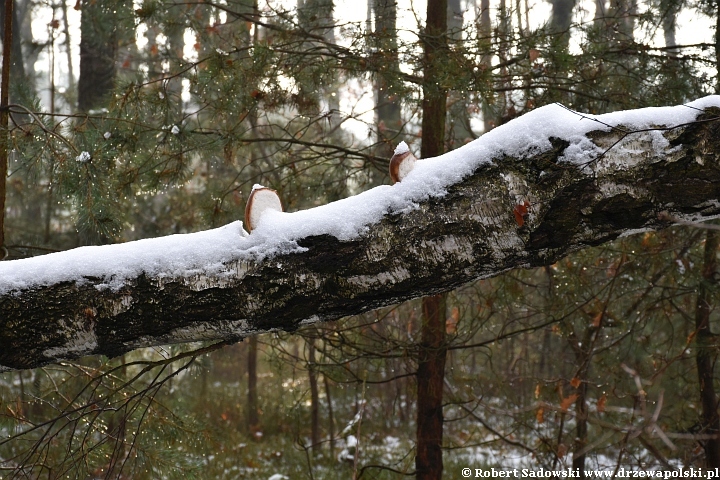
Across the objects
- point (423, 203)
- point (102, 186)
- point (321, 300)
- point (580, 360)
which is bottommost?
point (580, 360)

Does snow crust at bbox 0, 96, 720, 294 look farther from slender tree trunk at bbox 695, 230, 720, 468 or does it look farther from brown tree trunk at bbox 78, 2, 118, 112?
brown tree trunk at bbox 78, 2, 118, 112

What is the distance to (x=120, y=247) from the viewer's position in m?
1.53

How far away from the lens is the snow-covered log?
143 cm

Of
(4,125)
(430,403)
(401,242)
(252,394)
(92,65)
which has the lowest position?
(252,394)

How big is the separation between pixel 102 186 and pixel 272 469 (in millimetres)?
5321

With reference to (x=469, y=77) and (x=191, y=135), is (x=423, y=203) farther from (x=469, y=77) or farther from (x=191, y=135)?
(x=191, y=135)

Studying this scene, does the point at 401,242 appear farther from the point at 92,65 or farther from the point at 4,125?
the point at 92,65

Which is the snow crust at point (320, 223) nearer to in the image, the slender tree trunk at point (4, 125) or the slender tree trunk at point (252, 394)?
the slender tree trunk at point (4, 125)

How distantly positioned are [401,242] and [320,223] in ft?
0.73

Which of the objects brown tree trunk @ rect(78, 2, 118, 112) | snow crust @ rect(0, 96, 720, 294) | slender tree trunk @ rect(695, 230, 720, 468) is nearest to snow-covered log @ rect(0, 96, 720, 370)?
snow crust @ rect(0, 96, 720, 294)

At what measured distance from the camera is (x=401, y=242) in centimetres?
145

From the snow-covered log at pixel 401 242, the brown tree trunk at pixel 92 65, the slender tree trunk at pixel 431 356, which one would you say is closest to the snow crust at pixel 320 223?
the snow-covered log at pixel 401 242

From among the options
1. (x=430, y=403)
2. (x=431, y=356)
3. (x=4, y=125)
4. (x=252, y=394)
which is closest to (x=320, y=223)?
(x=4, y=125)

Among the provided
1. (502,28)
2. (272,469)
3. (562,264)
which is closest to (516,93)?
(502,28)
